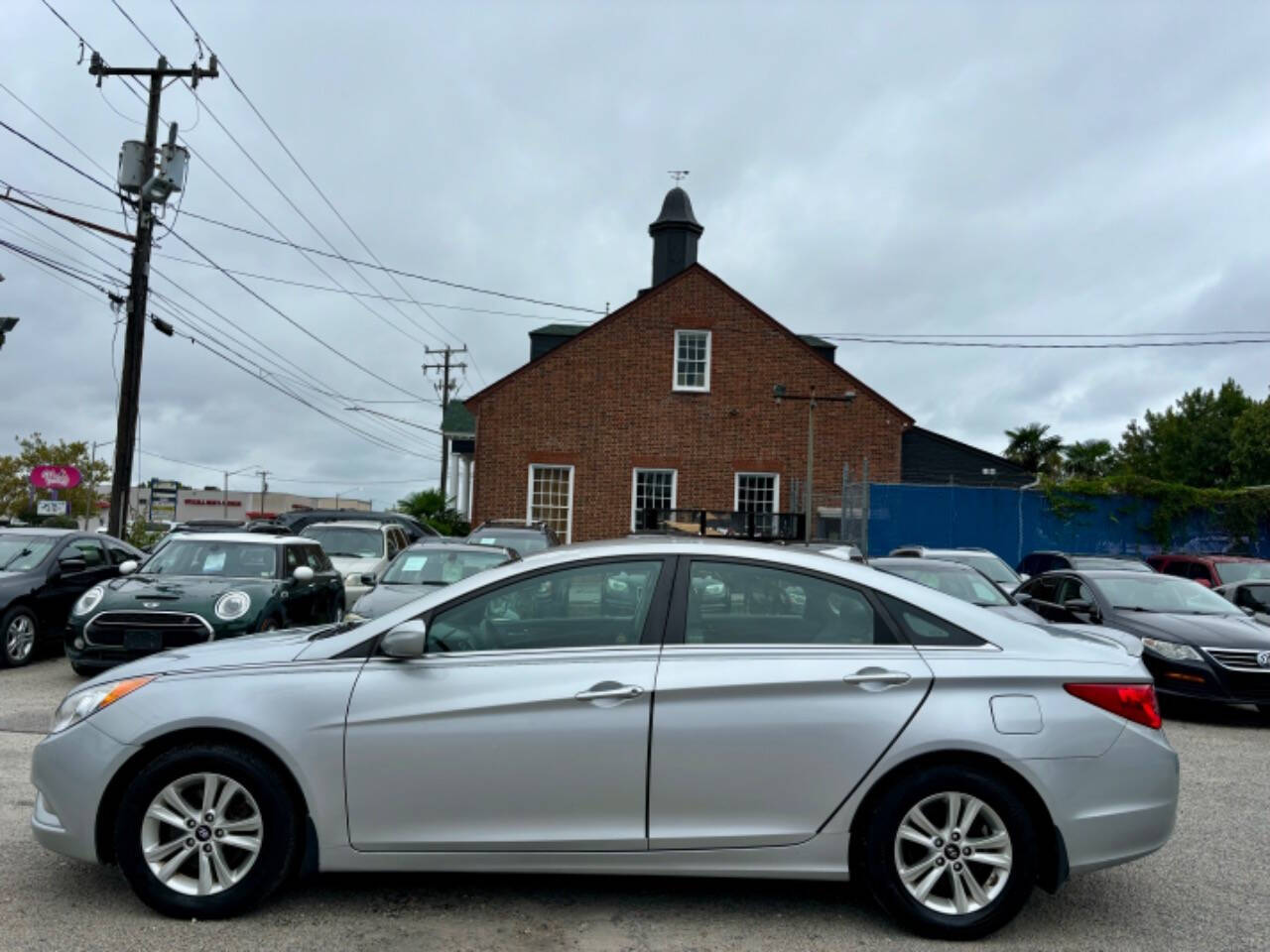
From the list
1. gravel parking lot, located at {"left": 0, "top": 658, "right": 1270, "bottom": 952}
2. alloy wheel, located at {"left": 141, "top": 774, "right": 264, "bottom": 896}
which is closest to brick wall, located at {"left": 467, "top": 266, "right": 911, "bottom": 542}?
gravel parking lot, located at {"left": 0, "top": 658, "right": 1270, "bottom": 952}

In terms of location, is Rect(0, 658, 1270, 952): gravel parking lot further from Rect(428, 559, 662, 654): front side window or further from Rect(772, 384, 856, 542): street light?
Rect(772, 384, 856, 542): street light

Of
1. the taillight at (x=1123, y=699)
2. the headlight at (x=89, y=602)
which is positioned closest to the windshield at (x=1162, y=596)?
the taillight at (x=1123, y=699)

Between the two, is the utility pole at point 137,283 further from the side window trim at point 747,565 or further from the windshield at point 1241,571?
the windshield at point 1241,571

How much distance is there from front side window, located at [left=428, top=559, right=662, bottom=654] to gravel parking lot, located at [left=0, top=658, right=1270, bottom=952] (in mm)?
1079

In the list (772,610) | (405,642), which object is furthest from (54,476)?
(772,610)

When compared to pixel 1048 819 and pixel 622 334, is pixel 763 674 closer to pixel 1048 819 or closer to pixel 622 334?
pixel 1048 819

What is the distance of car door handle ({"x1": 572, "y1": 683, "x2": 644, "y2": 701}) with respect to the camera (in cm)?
381

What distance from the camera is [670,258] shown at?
34.0 meters

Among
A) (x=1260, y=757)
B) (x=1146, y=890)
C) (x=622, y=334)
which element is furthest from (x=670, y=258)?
(x=1146, y=890)

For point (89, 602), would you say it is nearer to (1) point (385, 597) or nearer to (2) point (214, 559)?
(2) point (214, 559)

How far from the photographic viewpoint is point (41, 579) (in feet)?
35.0

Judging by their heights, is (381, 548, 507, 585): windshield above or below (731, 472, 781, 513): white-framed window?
below

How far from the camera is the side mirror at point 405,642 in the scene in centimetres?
385

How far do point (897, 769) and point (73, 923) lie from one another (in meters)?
3.20
